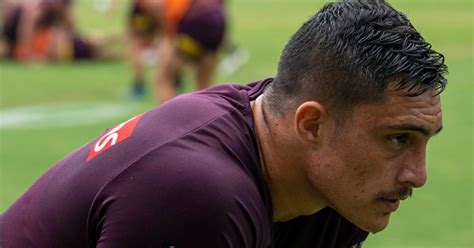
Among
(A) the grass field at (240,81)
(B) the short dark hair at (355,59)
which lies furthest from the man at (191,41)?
(B) the short dark hair at (355,59)

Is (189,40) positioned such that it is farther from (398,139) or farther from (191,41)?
(398,139)

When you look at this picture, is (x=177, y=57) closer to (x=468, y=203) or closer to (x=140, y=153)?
(x=468, y=203)

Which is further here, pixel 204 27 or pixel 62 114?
pixel 62 114

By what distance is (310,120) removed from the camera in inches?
130

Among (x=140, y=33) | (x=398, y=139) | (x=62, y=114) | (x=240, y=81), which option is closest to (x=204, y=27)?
(x=62, y=114)

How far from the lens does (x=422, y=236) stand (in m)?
7.72

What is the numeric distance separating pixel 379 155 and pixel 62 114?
9924 millimetres

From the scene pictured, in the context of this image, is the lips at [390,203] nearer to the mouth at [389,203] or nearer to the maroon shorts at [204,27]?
the mouth at [389,203]

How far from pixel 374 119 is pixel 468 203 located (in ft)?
18.1

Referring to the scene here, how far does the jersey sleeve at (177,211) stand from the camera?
10.3 ft

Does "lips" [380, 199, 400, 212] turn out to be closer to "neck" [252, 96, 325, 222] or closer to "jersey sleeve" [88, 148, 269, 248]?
"neck" [252, 96, 325, 222]

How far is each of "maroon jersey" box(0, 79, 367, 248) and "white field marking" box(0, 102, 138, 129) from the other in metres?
8.66

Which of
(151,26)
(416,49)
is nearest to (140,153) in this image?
(416,49)

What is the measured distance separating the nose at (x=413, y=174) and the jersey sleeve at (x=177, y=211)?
1.49ft
